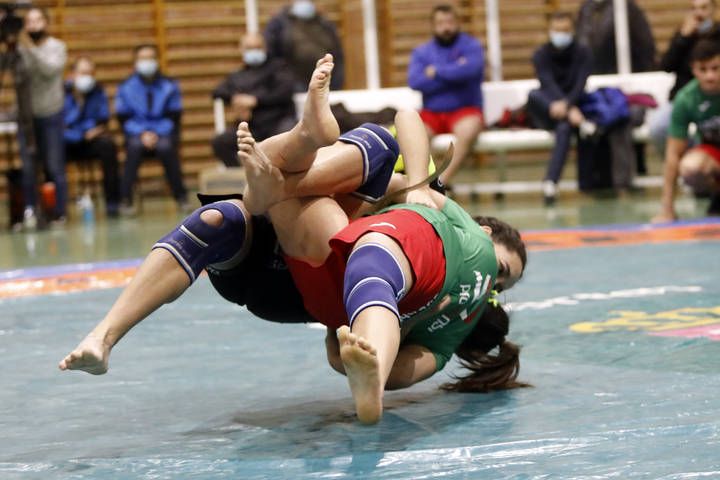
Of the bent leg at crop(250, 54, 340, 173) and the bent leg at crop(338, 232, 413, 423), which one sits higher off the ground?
the bent leg at crop(250, 54, 340, 173)

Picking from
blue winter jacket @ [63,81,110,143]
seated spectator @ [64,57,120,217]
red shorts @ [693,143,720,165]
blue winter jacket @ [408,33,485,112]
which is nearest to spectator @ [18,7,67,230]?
seated spectator @ [64,57,120,217]

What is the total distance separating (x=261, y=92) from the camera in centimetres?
920

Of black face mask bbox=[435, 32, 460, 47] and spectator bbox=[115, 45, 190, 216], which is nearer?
black face mask bbox=[435, 32, 460, 47]

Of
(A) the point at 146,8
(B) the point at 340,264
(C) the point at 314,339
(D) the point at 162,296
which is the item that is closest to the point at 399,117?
(B) the point at 340,264

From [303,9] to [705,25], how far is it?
3050 mm

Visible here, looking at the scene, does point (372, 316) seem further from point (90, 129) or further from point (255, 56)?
point (90, 129)

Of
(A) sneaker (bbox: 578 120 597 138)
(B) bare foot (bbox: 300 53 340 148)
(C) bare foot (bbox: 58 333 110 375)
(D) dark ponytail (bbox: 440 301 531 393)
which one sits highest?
(B) bare foot (bbox: 300 53 340 148)

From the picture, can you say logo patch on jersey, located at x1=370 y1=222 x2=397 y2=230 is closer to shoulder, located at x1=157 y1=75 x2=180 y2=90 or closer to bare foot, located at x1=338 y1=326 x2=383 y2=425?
bare foot, located at x1=338 y1=326 x2=383 y2=425

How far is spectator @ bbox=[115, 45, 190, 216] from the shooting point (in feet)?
32.2

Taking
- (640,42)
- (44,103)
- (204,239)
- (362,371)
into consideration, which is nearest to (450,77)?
(640,42)

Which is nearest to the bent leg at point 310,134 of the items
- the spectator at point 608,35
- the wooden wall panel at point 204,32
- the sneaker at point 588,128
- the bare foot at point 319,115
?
the bare foot at point 319,115

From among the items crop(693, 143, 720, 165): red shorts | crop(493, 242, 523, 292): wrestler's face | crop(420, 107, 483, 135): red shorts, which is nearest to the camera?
crop(493, 242, 523, 292): wrestler's face

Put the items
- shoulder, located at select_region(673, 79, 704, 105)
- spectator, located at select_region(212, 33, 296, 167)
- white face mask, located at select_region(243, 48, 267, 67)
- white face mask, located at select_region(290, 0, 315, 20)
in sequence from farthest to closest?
1. white face mask, located at select_region(290, 0, 315, 20)
2. white face mask, located at select_region(243, 48, 267, 67)
3. spectator, located at select_region(212, 33, 296, 167)
4. shoulder, located at select_region(673, 79, 704, 105)

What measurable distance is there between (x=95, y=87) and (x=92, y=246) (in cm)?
321
